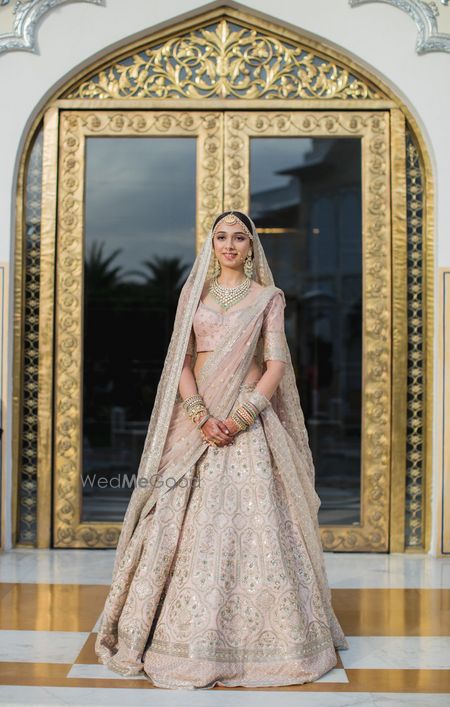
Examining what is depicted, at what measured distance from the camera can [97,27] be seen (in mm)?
4320

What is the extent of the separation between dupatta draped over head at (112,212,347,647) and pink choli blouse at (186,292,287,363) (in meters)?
0.02

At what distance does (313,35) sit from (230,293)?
203 cm

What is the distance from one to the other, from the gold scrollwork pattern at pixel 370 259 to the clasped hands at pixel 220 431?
1802 mm

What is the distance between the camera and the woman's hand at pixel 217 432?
109 inches

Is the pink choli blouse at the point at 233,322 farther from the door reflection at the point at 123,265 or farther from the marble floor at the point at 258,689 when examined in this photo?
the door reflection at the point at 123,265

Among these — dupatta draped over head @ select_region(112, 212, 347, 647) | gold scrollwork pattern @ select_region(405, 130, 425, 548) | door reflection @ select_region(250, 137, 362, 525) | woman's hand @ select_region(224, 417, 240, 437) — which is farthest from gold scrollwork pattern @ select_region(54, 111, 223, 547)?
woman's hand @ select_region(224, 417, 240, 437)

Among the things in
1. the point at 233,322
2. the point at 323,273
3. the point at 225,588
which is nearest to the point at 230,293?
the point at 233,322

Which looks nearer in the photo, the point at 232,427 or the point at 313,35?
the point at 232,427

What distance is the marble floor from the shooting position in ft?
7.94

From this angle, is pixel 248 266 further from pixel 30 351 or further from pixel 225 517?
pixel 30 351

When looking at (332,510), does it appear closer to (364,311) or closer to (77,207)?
(364,311)

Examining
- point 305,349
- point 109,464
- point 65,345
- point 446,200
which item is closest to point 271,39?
point 446,200

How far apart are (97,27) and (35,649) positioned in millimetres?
3058

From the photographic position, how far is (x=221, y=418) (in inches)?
113
